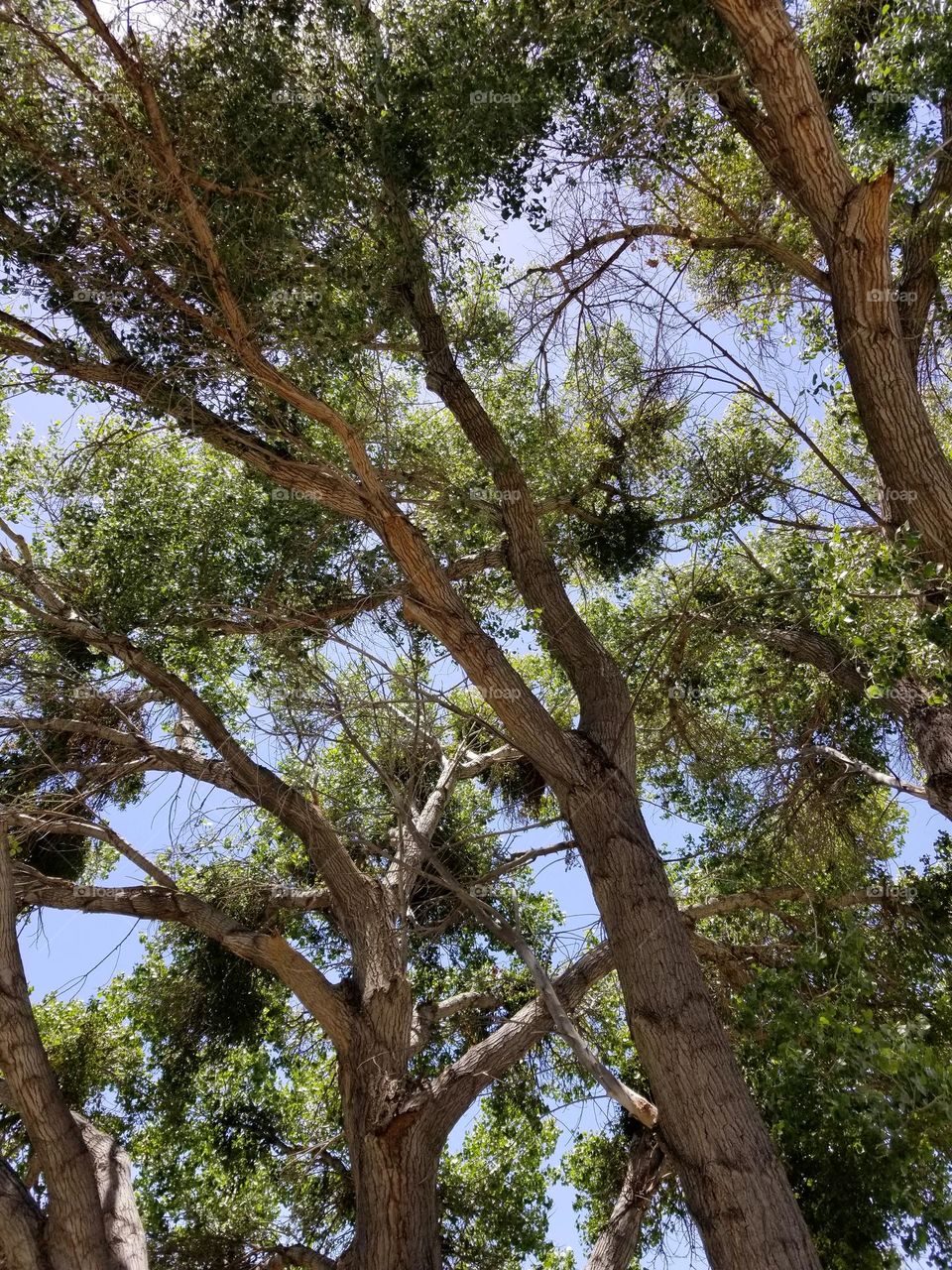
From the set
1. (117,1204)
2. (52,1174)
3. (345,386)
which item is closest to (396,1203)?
(117,1204)

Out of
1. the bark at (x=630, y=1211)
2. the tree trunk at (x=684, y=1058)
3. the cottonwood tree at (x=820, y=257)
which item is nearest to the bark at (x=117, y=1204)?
the bark at (x=630, y=1211)

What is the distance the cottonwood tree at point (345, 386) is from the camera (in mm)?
5449

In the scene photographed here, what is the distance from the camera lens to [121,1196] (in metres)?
6.12

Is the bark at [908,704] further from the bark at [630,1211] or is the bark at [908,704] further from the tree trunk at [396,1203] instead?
the tree trunk at [396,1203]

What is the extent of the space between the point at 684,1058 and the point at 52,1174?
385cm

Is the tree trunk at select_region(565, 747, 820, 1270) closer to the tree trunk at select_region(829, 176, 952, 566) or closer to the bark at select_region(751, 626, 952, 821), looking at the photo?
the bark at select_region(751, 626, 952, 821)

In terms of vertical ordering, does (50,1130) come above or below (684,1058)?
above

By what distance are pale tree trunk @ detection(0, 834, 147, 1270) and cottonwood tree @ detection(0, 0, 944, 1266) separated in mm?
53

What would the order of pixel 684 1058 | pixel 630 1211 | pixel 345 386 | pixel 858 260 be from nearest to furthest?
1. pixel 684 1058
2. pixel 858 260
3. pixel 630 1211
4. pixel 345 386

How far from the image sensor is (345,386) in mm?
7988

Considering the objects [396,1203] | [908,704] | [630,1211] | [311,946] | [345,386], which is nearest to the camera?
[396,1203]

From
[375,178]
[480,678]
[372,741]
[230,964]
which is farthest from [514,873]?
[375,178]

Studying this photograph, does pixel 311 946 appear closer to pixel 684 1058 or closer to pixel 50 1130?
pixel 50 1130

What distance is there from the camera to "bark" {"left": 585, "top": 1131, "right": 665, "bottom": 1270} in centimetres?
683
